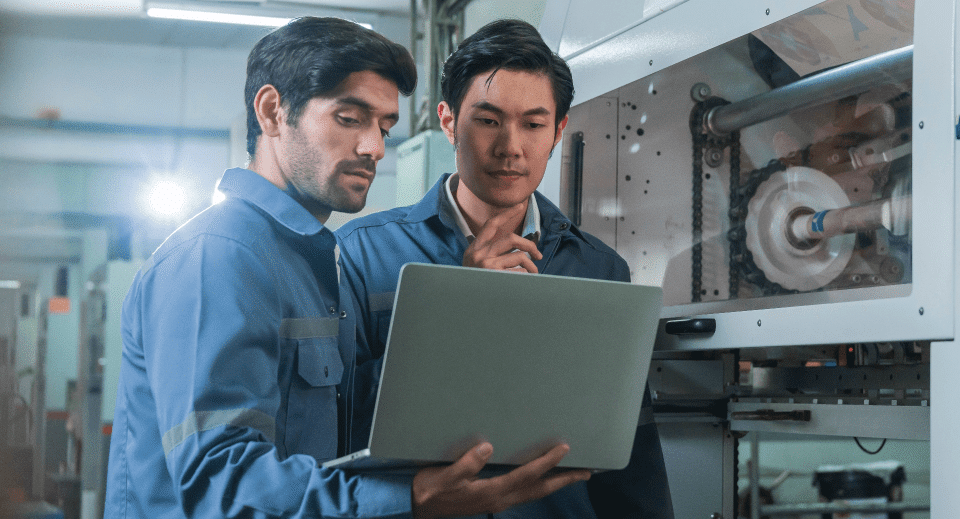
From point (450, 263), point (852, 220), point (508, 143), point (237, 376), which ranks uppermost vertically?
point (508, 143)

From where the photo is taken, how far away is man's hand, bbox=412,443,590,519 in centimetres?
100

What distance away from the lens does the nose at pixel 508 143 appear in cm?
167

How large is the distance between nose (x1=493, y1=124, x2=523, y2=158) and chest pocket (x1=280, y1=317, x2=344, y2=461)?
0.56m

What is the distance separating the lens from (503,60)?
5.62 ft

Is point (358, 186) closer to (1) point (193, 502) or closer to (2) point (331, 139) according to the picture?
(2) point (331, 139)

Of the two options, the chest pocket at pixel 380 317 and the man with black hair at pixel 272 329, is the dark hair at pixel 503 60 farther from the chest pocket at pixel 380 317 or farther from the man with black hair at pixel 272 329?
the chest pocket at pixel 380 317

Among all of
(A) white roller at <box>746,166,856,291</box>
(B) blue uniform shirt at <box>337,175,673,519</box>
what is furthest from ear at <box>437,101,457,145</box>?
(A) white roller at <box>746,166,856,291</box>

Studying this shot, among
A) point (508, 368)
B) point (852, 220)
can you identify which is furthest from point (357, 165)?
point (852, 220)

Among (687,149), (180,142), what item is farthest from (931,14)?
(180,142)

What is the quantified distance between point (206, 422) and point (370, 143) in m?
0.54

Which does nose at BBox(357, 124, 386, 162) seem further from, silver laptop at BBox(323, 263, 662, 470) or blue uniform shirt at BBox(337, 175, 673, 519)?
silver laptop at BBox(323, 263, 662, 470)

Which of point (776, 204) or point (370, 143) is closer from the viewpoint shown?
point (370, 143)

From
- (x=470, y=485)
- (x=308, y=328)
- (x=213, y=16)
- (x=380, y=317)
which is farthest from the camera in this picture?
(x=213, y=16)

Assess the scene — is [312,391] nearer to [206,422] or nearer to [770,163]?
[206,422]
